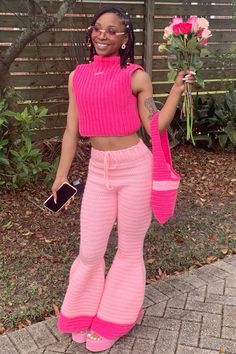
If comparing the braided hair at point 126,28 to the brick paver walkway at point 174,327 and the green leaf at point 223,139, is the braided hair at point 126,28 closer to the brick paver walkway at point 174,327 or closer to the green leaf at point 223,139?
Result: the brick paver walkway at point 174,327

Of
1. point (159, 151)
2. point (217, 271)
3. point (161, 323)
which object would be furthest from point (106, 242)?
point (217, 271)

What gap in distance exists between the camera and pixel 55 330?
2.90 m

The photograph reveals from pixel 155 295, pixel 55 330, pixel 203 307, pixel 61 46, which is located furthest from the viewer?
pixel 61 46

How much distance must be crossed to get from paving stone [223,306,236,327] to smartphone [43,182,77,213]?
49.8 inches

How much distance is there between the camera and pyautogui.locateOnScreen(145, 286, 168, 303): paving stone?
3.23 m

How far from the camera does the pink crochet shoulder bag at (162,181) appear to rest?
2.50 meters

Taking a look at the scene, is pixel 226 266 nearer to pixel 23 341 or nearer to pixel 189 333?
pixel 189 333

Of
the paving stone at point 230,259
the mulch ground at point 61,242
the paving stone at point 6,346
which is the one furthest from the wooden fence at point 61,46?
the paving stone at point 6,346

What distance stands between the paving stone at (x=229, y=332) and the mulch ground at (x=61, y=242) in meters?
0.76

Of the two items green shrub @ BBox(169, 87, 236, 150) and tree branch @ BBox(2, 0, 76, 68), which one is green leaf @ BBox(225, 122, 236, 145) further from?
tree branch @ BBox(2, 0, 76, 68)

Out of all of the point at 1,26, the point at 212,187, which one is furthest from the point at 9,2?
the point at 212,187

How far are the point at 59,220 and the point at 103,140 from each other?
76.6 inches

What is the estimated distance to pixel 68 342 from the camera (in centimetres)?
281

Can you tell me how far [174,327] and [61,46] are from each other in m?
3.83
